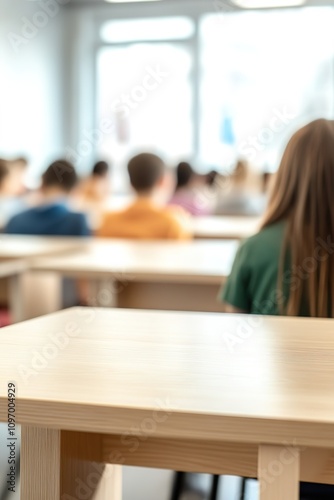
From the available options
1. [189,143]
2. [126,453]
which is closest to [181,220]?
[126,453]

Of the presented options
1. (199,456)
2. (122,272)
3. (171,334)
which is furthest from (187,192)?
(199,456)

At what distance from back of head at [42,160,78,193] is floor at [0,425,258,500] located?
1.88m

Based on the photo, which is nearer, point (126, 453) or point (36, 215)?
point (126, 453)

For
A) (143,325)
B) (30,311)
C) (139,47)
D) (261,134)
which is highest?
(139,47)

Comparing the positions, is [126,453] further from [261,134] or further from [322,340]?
[261,134]

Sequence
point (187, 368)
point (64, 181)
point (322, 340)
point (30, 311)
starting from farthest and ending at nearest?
point (64, 181) < point (30, 311) < point (322, 340) < point (187, 368)

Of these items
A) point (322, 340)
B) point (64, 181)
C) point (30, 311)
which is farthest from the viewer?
point (64, 181)

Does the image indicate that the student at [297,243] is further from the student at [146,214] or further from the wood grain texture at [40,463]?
the student at [146,214]

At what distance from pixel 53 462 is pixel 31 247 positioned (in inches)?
93.6

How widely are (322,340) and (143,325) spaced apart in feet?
0.87

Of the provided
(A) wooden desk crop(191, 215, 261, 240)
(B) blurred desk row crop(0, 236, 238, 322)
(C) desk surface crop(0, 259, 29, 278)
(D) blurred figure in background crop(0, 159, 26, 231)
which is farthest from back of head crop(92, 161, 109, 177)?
(C) desk surface crop(0, 259, 29, 278)

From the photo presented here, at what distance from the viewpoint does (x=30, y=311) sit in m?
3.15

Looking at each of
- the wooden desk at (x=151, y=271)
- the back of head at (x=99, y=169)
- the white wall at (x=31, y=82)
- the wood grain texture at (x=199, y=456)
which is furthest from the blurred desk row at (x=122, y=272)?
the white wall at (x=31, y=82)

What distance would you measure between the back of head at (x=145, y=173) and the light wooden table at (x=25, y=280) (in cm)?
50
